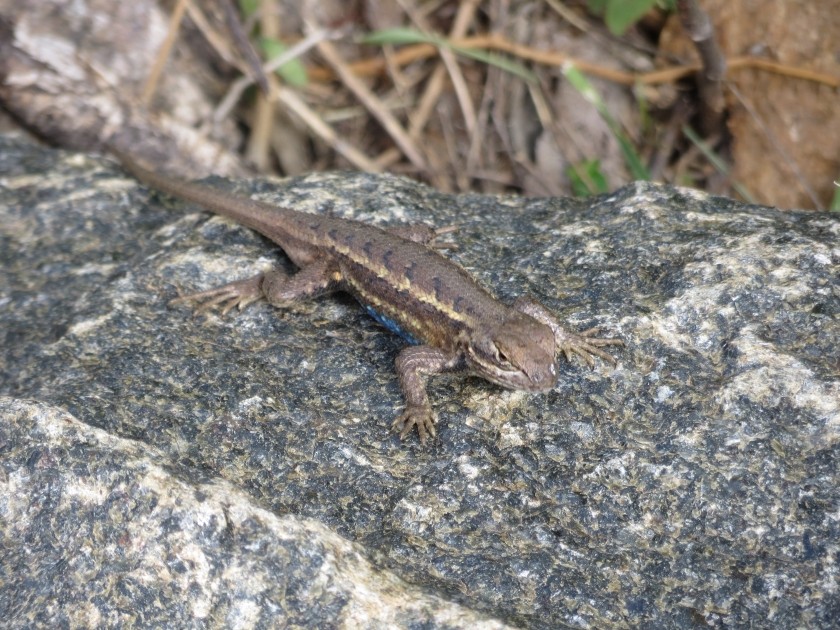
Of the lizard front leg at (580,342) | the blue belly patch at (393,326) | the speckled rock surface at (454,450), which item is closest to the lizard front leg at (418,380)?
the speckled rock surface at (454,450)

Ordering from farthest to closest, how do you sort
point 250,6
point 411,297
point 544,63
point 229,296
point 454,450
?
point 544,63
point 250,6
point 229,296
point 411,297
point 454,450

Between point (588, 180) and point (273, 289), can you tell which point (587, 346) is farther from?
point (588, 180)

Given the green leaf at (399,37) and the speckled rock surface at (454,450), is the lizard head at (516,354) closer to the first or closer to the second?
the speckled rock surface at (454,450)

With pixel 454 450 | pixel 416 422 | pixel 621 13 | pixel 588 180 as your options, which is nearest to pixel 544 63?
pixel 621 13

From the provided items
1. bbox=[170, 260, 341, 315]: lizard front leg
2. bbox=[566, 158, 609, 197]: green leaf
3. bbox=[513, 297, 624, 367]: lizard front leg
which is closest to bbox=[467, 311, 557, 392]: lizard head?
bbox=[513, 297, 624, 367]: lizard front leg

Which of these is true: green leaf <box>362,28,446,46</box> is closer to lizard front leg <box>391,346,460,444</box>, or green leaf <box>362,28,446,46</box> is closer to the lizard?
the lizard

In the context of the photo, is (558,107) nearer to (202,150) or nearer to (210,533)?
(202,150)

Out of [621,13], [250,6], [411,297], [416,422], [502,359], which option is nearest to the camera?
[416,422]
